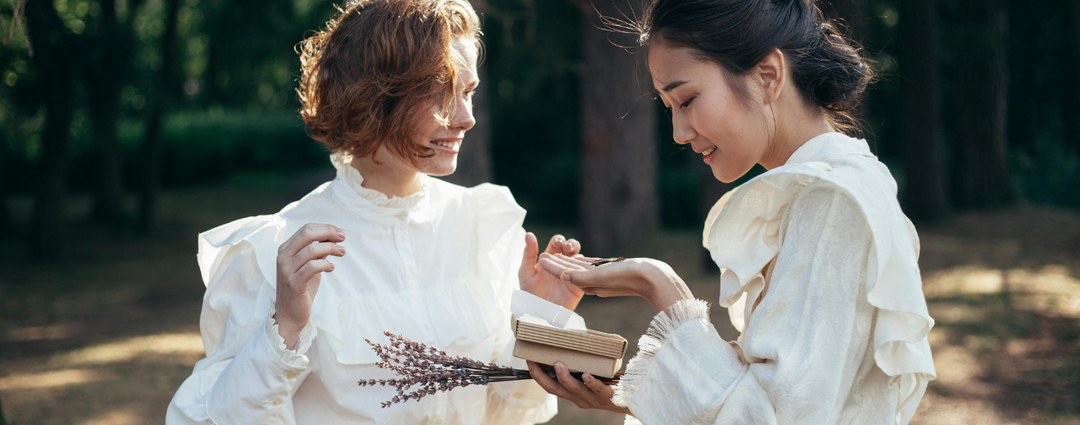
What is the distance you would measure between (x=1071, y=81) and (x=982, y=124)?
5.86 metres

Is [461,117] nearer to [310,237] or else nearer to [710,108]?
[310,237]

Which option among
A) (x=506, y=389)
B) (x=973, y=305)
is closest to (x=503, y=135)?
(x=973, y=305)

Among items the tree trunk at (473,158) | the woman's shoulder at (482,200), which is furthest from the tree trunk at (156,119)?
the woman's shoulder at (482,200)

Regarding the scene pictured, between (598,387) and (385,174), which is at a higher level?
(385,174)

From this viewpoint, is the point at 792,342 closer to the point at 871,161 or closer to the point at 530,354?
the point at 871,161

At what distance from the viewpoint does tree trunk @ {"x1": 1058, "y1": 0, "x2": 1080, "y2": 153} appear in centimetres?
1512

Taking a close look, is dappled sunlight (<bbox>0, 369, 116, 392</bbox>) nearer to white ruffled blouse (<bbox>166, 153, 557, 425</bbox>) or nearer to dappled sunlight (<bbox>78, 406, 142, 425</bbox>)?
dappled sunlight (<bbox>78, 406, 142, 425</bbox>)

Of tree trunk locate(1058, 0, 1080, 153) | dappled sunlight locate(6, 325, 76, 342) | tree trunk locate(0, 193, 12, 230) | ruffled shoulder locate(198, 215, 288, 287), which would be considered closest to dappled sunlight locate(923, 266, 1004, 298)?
ruffled shoulder locate(198, 215, 288, 287)

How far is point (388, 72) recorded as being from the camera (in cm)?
207

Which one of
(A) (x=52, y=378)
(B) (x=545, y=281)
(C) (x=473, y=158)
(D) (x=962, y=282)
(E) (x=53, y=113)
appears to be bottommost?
(D) (x=962, y=282)

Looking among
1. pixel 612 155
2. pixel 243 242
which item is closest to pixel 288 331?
pixel 243 242

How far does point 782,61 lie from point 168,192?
18.4m

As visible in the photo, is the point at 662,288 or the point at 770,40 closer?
the point at 770,40

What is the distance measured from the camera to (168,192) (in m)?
17.5
